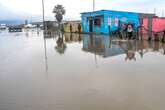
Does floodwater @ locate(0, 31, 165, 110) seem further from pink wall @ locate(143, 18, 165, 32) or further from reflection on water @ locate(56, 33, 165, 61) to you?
pink wall @ locate(143, 18, 165, 32)

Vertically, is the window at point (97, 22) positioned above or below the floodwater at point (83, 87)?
above

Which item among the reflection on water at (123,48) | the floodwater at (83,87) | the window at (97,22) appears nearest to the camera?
the floodwater at (83,87)

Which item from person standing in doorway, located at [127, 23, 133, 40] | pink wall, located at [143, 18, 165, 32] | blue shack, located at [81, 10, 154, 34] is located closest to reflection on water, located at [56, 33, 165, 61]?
person standing in doorway, located at [127, 23, 133, 40]

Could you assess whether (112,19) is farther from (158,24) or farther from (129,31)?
(158,24)

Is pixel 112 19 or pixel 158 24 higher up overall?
pixel 112 19

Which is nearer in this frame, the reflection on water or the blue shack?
the reflection on water

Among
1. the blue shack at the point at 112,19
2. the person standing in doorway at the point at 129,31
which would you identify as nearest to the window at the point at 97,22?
the blue shack at the point at 112,19

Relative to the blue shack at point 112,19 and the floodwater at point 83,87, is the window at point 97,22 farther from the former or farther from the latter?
the floodwater at point 83,87

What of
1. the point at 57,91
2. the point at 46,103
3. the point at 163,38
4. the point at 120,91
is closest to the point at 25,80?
the point at 57,91

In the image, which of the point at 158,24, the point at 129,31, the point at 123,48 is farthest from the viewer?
the point at 158,24

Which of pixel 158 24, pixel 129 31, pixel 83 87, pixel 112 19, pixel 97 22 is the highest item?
pixel 112 19

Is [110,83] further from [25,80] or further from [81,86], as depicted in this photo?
[25,80]

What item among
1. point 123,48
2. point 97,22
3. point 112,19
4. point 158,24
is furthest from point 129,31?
point 97,22

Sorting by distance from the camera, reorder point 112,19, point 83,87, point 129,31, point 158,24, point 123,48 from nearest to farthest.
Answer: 1. point 83,87
2. point 123,48
3. point 129,31
4. point 158,24
5. point 112,19
